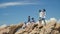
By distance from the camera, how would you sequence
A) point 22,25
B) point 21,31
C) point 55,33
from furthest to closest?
point 22,25 < point 21,31 < point 55,33

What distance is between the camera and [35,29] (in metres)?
48.5

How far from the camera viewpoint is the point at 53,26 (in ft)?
155

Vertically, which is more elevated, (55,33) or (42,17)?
(42,17)

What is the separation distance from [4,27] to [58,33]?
1169 centimetres

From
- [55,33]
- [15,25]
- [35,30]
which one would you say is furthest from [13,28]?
[55,33]

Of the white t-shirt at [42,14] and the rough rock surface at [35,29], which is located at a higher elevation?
the white t-shirt at [42,14]

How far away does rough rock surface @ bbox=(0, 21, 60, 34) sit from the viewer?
154ft

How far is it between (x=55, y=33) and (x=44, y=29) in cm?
192

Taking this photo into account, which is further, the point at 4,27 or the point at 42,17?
the point at 4,27

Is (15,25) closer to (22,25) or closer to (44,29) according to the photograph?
(22,25)

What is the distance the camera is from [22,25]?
53.3 metres

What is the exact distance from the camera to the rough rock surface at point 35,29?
154 feet

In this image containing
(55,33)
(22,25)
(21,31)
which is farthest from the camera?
(22,25)

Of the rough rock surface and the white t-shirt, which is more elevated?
the white t-shirt
